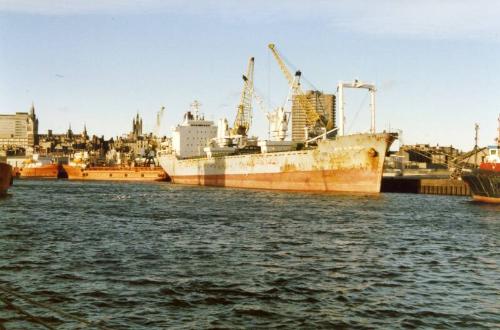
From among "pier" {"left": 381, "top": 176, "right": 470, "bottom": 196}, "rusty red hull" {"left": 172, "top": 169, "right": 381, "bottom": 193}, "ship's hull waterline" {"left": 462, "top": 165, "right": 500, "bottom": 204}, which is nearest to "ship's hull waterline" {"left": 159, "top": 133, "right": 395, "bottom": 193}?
"rusty red hull" {"left": 172, "top": 169, "right": 381, "bottom": 193}

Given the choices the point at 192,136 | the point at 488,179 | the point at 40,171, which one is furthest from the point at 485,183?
the point at 40,171

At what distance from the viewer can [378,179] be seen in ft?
209

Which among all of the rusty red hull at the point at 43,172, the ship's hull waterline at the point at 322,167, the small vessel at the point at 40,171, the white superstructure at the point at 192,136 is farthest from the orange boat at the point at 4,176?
the rusty red hull at the point at 43,172

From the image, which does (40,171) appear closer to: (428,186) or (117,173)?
(117,173)

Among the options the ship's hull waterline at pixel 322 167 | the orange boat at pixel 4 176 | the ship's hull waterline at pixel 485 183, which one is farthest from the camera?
the orange boat at pixel 4 176

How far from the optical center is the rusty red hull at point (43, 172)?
507 feet

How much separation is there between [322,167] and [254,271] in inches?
1868

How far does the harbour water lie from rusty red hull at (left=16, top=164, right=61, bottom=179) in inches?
4704

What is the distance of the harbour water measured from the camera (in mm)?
16000

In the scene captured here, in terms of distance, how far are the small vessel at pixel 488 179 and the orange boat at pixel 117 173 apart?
8189 cm

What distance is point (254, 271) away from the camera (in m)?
21.9

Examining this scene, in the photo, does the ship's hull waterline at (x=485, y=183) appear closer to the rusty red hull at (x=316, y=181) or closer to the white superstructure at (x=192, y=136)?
the rusty red hull at (x=316, y=181)

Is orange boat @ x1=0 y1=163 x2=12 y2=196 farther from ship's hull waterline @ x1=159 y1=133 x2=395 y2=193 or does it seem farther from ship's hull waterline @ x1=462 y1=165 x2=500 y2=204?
ship's hull waterline @ x1=462 y1=165 x2=500 y2=204

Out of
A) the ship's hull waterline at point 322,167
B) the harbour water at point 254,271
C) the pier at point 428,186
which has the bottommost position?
the harbour water at point 254,271
